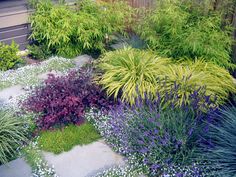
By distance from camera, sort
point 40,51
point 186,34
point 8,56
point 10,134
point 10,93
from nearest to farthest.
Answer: point 10,134
point 186,34
point 10,93
point 8,56
point 40,51

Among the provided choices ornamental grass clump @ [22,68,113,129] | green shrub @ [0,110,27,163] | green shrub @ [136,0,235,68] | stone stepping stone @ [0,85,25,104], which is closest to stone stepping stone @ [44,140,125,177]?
green shrub @ [0,110,27,163]

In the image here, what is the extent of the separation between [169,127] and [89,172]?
0.93 m

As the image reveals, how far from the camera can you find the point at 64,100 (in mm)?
3760

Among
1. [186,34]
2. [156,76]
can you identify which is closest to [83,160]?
[156,76]

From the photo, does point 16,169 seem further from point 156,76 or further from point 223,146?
point 223,146

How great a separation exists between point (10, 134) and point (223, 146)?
221 centimetres

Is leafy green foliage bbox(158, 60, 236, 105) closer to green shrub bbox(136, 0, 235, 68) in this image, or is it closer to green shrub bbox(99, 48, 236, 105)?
green shrub bbox(99, 48, 236, 105)

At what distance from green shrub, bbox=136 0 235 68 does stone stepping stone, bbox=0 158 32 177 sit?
239 cm

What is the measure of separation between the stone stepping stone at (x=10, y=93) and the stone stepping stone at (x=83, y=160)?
1.25m

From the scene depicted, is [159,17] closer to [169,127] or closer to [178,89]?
[178,89]

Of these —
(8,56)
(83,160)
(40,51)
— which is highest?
(8,56)

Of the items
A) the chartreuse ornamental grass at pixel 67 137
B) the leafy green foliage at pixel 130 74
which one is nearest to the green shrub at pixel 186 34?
the leafy green foliage at pixel 130 74

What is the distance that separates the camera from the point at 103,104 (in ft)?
13.0

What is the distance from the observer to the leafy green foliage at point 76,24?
5059 mm
